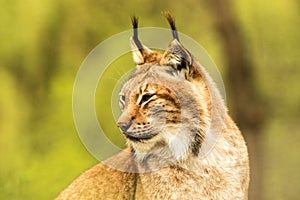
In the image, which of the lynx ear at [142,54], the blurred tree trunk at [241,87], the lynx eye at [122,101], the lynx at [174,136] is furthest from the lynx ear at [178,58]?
the blurred tree trunk at [241,87]

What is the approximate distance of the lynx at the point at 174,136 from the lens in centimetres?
468

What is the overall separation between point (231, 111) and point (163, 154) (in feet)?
8.77

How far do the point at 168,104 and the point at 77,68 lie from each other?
4523 mm

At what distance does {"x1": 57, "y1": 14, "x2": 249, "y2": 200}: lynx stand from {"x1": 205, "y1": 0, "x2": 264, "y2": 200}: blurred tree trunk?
2.48 meters

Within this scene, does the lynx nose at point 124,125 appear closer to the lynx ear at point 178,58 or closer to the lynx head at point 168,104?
the lynx head at point 168,104

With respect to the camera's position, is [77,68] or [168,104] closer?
[168,104]

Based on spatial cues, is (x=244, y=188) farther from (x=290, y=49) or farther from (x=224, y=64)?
(x=290, y=49)

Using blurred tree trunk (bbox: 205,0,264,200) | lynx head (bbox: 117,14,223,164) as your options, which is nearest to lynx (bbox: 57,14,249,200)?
lynx head (bbox: 117,14,223,164)

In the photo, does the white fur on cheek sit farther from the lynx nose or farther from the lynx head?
the lynx nose

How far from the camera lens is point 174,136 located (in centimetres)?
480

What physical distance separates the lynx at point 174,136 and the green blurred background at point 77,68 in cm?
254

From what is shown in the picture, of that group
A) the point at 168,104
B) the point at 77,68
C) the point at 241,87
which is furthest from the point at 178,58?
the point at 77,68

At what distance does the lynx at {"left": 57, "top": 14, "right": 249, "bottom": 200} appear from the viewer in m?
4.68

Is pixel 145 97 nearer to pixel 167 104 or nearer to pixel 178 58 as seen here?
pixel 167 104
